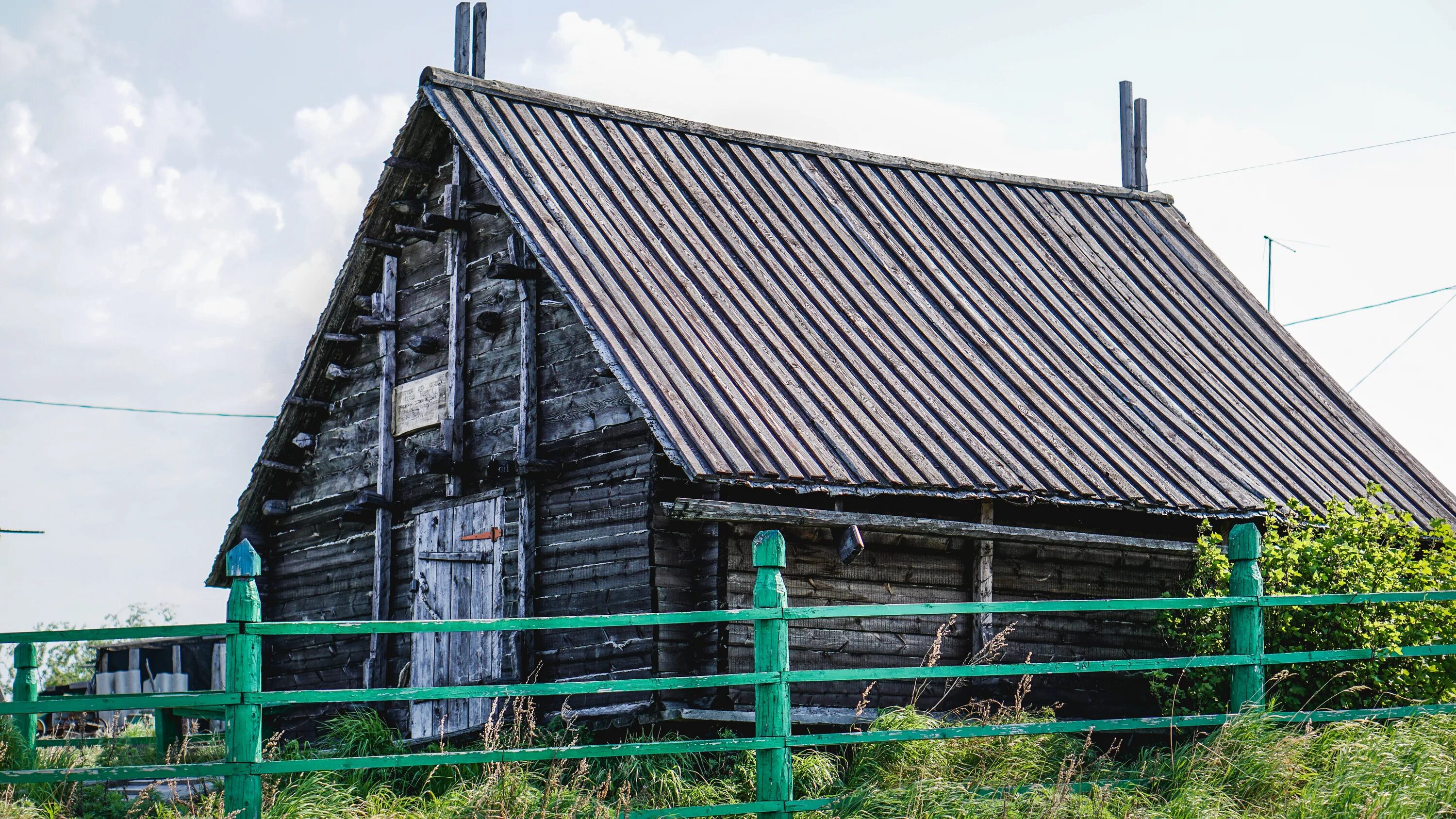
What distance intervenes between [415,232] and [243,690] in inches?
293

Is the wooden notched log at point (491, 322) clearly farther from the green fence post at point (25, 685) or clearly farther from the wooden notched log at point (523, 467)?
the green fence post at point (25, 685)

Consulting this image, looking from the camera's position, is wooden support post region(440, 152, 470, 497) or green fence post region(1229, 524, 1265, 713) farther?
wooden support post region(440, 152, 470, 497)

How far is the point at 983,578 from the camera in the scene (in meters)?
12.0

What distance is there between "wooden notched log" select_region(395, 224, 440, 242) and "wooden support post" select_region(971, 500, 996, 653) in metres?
5.60

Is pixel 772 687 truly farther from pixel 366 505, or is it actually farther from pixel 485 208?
pixel 366 505

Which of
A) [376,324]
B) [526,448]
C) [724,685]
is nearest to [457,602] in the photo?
[526,448]

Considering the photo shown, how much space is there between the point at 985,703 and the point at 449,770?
4409mm

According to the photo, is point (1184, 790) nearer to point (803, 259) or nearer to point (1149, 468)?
point (1149, 468)

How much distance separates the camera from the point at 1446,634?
10258 millimetres

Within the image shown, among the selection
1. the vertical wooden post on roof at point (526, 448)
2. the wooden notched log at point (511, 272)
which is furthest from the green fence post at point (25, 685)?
the wooden notched log at point (511, 272)

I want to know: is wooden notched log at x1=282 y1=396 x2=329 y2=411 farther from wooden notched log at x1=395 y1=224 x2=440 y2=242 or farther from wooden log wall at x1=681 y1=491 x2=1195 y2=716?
wooden log wall at x1=681 y1=491 x2=1195 y2=716

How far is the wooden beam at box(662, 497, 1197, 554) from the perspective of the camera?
34.5 feet

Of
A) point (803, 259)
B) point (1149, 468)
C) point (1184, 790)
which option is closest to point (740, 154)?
point (803, 259)

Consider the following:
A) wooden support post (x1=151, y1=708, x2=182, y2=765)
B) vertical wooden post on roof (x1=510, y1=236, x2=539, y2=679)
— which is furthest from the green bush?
wooden support post (x1=151, y1=708, x2=182, y2=765)
